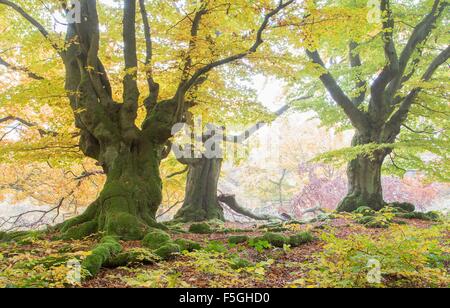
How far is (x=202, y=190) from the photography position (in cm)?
1274

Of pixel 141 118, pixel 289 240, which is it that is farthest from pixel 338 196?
pixel 289 240

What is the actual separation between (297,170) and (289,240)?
69.8 ft

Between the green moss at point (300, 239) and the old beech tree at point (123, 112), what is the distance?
2.87 metres

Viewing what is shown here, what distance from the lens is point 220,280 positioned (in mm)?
3818

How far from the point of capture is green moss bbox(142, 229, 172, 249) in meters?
5.59

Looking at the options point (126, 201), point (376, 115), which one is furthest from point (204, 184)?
point (376, 115)

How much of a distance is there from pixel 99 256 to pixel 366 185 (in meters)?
9.49

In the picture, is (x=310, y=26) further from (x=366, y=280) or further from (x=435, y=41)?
(x=435, y=41)

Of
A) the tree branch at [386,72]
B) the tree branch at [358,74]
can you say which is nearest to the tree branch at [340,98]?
the tree branch at [386,72]

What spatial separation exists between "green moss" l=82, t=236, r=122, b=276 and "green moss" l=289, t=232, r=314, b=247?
3022 millimetres

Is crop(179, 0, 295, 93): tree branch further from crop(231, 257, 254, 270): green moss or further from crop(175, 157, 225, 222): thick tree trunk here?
crop(175, 157, 225, 222): thick tree trunk

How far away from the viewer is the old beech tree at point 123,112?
7.20 metres

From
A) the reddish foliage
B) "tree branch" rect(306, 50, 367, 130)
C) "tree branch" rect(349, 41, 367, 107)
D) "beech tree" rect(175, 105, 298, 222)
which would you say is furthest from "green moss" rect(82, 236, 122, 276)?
the reddish foliage
